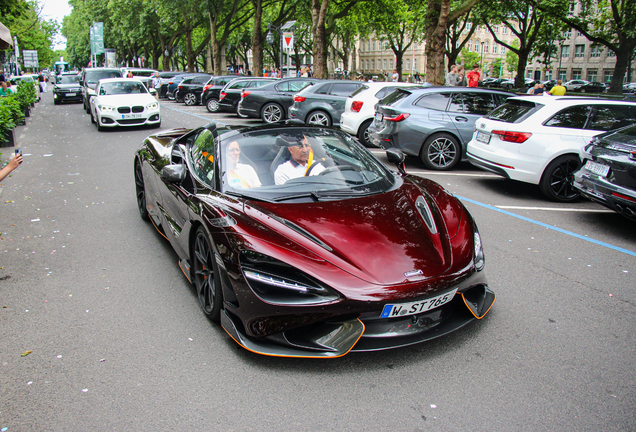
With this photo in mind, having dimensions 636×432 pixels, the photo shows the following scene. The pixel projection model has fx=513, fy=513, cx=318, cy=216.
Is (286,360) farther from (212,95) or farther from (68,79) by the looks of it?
(68,79)

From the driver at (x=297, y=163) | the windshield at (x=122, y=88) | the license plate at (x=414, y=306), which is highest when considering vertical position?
the windshield at (x=122, y=88)

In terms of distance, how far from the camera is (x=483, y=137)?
8703mm

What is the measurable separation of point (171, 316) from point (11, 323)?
3.89 feet

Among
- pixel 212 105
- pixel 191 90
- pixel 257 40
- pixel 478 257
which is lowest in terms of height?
pixel 478 257

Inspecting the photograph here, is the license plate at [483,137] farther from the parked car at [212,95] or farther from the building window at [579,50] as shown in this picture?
the building window at [579,50]

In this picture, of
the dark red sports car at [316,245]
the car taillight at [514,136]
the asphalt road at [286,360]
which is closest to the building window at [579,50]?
the car taillight at [514,136]

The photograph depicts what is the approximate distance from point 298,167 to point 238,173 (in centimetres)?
55

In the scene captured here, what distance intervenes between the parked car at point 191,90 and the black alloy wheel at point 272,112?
10042 millimetres

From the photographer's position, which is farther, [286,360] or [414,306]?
[286,360]

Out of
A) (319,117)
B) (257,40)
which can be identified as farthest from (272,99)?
(257,40)

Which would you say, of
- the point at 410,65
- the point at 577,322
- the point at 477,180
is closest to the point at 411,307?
the point at 577,322

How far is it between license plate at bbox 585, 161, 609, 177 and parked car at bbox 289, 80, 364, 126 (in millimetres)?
9939

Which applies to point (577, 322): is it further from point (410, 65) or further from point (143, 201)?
point (410, 65)

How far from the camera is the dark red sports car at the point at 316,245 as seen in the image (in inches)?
120
